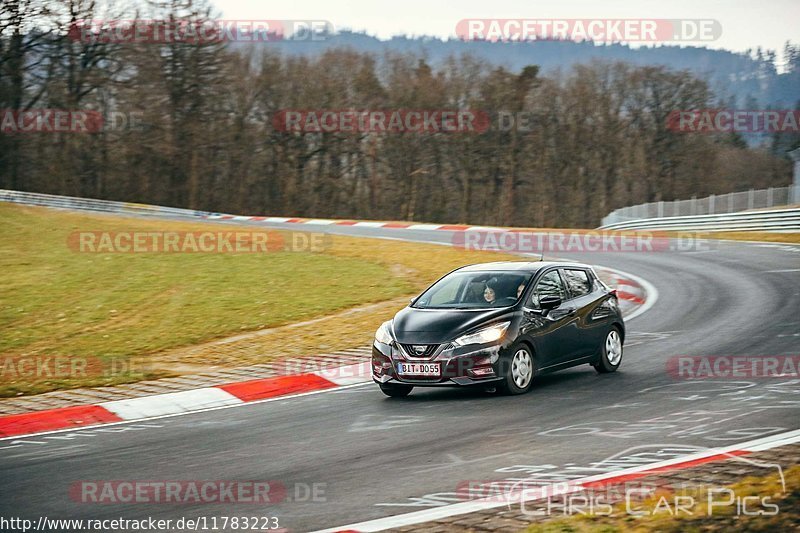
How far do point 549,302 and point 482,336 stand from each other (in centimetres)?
114

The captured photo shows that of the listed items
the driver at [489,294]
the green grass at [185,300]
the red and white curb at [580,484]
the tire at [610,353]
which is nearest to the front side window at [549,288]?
the driver at [489,294]

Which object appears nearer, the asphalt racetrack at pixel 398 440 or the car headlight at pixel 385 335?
the asphalt racetrack at pixel 398 440

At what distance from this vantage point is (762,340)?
14094mm

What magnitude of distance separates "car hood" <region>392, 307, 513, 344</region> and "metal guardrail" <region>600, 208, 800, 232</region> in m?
25.4

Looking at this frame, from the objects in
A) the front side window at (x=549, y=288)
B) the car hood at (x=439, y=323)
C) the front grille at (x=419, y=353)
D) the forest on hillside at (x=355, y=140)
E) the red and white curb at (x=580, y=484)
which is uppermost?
the forest on hillside at (x=355, y=140)

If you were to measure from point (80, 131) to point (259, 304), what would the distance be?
45897 millimetres

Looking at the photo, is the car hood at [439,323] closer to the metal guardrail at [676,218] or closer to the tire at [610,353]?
the tire at [610,353]

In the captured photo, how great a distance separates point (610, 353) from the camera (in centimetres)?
1277

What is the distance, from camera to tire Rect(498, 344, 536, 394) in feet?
35.9

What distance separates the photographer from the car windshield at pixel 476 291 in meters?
11.8

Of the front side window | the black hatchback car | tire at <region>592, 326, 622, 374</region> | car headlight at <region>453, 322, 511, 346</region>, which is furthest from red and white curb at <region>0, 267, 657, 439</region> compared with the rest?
tire at <region>592, 326, 622, 374</region>

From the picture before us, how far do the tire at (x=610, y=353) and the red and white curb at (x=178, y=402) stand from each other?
314cm

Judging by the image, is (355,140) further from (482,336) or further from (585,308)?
(482,336)

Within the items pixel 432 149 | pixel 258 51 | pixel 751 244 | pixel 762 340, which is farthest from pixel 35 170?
pixel 762 340
